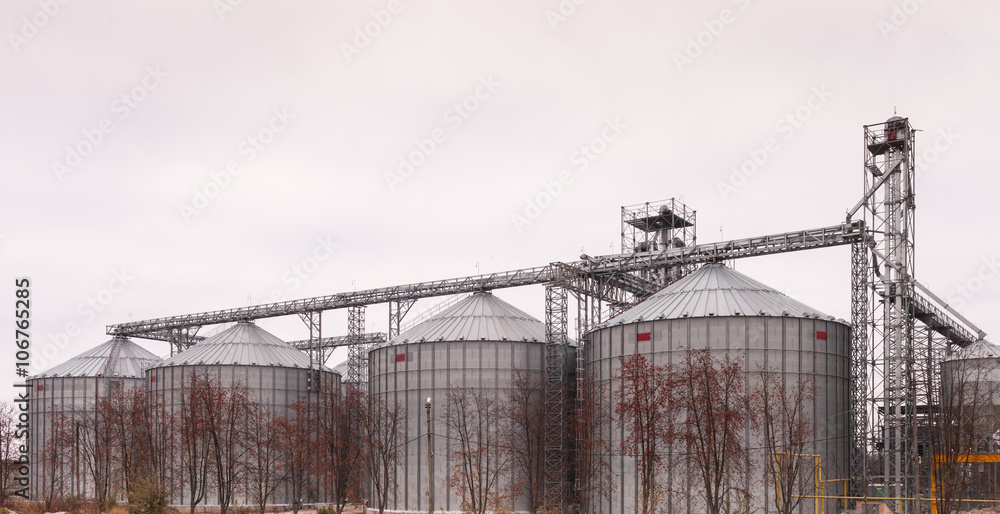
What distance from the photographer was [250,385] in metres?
92.2

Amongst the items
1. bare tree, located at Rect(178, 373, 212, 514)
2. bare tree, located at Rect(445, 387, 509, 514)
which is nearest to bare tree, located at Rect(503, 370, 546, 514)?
bare tree, located at Rect(445, 387, 509, 514)

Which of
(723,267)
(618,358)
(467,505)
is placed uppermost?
(723,267)

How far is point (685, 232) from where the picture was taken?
90062mm

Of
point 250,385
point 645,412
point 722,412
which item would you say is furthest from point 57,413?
point 722,412

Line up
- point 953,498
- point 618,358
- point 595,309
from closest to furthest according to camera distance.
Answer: point 953,498
point 618,358
point 595,309

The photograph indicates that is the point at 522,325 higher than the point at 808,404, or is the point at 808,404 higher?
the point at 522,325

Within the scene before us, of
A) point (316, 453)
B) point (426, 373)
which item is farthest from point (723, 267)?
point (316, 453)

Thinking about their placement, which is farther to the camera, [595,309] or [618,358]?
[595,309]

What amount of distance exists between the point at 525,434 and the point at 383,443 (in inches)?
512

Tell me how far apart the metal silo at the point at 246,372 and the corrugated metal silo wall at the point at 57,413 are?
37.8ft

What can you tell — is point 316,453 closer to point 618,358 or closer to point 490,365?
point 490,365

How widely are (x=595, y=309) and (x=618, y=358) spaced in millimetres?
8589

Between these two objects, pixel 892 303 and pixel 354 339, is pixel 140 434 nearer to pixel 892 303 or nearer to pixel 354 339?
pixel 354 339

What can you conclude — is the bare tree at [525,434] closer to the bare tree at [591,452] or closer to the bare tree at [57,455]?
the bare tree at [591,452]
